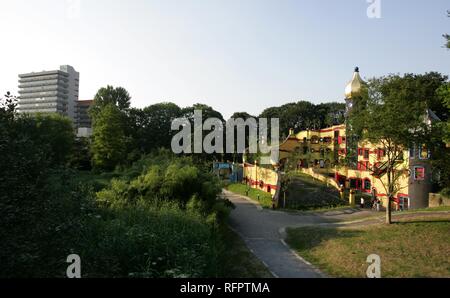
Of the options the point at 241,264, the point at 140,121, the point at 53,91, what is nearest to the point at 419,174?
the point at 241,264

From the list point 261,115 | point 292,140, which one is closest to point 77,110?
point 261,115

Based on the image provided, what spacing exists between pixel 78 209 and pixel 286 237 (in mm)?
13266

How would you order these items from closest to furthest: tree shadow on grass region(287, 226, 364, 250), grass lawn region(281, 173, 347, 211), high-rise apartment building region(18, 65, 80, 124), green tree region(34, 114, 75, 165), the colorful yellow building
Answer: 1. tree shadow on grass region(287, 226, 364, 250)
2. the colorful yellow building
3. grass lawn region(281, 173, 347, 211)
4. green tree region(34, 114, 75, 165)
5. high-rise apartment building region(18, 65, 80, 124)

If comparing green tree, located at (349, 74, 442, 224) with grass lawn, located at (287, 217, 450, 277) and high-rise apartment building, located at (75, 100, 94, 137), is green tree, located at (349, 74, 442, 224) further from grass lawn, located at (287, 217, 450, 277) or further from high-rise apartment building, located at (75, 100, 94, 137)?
high-rise apartment building, located at (75, 100, 94, 137)

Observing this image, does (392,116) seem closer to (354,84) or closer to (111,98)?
(354,84)

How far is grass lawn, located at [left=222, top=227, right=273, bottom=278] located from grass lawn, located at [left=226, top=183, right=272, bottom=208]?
1410 cm

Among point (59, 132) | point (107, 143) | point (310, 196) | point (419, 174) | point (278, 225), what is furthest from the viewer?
point (107, 143)

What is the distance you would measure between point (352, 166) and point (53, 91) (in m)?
70.5

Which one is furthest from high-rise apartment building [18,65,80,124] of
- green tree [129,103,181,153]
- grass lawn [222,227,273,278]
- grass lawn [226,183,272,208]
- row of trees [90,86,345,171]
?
grass lawn [222,227,273,278]

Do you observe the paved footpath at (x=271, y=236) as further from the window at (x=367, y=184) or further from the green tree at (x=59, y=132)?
the green tree at (x=59, y=132)

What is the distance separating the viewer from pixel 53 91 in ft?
260

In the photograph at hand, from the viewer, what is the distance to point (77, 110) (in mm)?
86188

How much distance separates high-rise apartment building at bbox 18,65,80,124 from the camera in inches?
3051

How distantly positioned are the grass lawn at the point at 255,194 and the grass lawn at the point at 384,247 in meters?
11.0
